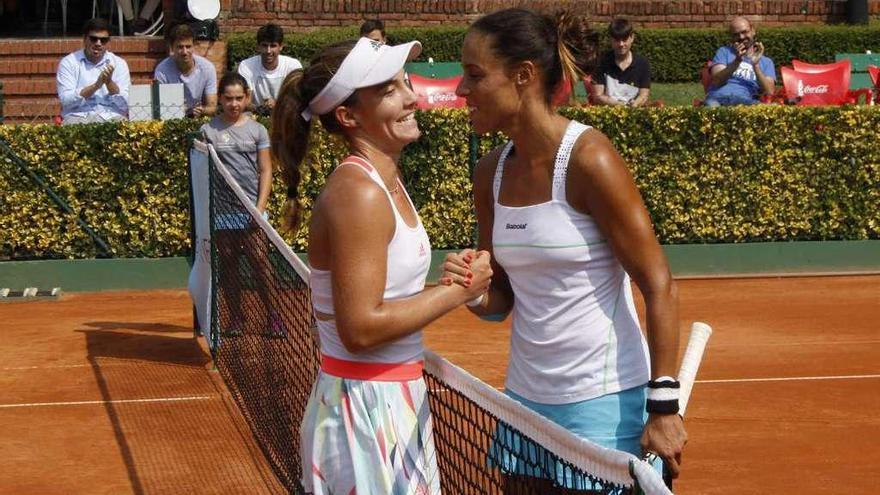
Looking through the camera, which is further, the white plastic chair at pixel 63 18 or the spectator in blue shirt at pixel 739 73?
the white plastic chair at pixel 63 18

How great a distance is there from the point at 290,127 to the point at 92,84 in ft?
31.6

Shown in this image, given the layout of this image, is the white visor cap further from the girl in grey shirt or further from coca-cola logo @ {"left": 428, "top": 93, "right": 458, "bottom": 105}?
coca-cola logo @ {"left": 428, "top": 93, "right": 458, "bottom": 105}

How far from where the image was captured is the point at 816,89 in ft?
50.9

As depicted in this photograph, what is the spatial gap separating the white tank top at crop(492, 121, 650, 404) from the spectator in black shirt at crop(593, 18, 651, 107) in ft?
31.9

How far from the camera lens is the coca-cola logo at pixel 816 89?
15438 mm

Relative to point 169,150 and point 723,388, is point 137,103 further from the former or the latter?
point 723,388

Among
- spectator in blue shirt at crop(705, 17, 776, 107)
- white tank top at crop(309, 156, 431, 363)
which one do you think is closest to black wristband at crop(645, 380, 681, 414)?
white tank top at crop(309, 156, 431, 363)

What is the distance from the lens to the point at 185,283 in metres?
12.0

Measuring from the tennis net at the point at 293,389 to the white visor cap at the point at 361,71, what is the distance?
82 cm

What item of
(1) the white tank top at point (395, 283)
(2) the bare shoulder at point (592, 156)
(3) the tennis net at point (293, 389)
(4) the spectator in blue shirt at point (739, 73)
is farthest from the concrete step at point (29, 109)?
(2) the bare shoulder at point (592, 156)

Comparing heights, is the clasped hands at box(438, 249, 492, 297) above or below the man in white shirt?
above

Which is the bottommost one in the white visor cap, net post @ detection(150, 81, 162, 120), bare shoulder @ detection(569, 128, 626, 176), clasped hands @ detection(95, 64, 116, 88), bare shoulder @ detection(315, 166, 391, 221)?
net post @ detection(150, 81, 162, 120)

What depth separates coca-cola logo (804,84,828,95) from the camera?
15438 millimetres

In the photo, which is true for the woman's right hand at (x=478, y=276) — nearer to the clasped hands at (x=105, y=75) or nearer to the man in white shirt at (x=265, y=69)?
the man in white shirt at (x=265, y=69)
